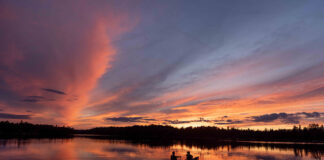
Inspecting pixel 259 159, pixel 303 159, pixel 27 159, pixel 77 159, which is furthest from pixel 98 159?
pixel 303 159

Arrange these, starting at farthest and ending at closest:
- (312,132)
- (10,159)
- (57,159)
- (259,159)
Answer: (312,132), (259,159), (57,159), (10,159)

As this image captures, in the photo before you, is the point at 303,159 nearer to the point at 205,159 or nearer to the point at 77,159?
the point at 205,159

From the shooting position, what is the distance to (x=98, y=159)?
149ft

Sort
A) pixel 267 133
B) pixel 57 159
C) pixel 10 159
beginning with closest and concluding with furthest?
pixel 10 159, pixel 57 159, pixel 267 133

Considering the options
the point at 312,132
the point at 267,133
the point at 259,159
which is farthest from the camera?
the point at 267,133

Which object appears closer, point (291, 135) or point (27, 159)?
point (27, 159)

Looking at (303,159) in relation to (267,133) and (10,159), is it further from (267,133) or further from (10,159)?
(267,133)

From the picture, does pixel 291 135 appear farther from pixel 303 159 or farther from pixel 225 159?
pixel 225 159

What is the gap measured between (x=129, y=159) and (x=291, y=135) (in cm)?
17175

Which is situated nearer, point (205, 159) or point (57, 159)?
point (57, 159)

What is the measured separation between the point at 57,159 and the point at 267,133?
645 ft

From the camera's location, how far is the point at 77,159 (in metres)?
45.9

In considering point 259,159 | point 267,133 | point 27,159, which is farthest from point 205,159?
point 267,133

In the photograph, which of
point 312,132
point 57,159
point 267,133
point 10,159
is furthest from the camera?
point 267,133
